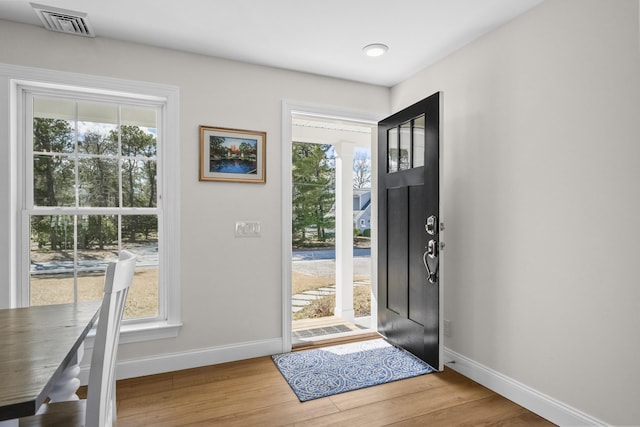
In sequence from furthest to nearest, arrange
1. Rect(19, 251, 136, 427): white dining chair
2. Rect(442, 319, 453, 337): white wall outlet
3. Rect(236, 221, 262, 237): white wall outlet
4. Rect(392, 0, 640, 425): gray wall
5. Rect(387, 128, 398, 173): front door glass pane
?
Rect(387, 128, 398, 173): front door glass pane
Rect(236, 221, 262, 237): white wall outlet
Rect(442, 319, 453, 337): white wall outlet
Rect(392, 0, 640, 425): gray wall
Rect(19, 251, 136, 427): white dining chair

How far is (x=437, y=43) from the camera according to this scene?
254 cm

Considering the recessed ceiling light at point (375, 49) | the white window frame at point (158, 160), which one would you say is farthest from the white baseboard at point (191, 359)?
the recessed ceiling light at point (375, 49)

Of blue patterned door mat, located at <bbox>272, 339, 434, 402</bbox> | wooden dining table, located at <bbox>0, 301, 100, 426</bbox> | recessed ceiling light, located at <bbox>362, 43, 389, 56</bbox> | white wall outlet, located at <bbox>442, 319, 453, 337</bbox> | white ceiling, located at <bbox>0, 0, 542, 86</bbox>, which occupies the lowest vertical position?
blue patterned door mat, located at <bbox>272, 339, 434, 402</bbox>

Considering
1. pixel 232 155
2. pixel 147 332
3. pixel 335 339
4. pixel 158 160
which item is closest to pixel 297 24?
pixel 232 155

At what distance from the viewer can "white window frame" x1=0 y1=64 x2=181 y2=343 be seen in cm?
223

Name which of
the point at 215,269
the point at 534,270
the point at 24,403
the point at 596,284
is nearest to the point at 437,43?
the point at 534,270

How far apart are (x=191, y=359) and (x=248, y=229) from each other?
42.6 inches

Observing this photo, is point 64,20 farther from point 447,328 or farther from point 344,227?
point 447,328

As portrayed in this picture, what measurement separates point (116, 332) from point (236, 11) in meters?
1.91

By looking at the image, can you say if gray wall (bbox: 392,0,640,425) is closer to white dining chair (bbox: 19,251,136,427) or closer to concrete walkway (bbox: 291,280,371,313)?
white dining chair (bbox: 19,251,136,427)

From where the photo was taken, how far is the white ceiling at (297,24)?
2.07 meters

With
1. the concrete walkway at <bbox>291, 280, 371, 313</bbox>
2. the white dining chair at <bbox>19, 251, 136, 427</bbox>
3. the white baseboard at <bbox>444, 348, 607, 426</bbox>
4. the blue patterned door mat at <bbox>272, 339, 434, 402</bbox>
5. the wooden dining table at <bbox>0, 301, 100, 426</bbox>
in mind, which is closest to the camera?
the wooden dining table at <bbox>0, 301, 100, 426</bbox>

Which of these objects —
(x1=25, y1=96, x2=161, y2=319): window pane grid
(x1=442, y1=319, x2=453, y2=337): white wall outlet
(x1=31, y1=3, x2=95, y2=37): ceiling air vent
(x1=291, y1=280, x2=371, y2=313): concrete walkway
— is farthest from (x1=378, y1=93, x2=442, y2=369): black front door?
(x1=31, y1=3, x2=95, y2=37): ceiling air vent

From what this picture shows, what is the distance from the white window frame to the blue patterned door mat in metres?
0.97
